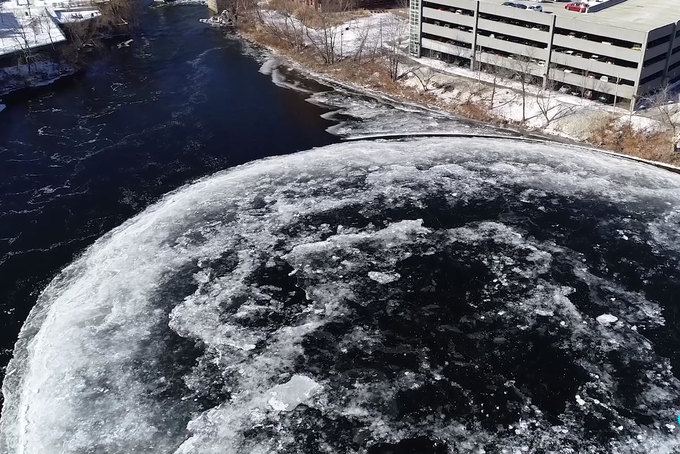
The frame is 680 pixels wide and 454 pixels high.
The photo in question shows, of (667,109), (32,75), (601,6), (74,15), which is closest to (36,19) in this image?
(74,15)

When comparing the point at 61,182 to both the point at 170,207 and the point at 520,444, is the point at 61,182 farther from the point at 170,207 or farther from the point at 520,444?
the point at 520,444

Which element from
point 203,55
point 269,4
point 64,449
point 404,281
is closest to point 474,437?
point 404,281

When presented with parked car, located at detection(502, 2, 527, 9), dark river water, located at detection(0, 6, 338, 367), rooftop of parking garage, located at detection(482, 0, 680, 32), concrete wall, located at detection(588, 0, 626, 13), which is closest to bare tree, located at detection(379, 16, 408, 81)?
dark river water, located at detection(0, 6, 338, 367)

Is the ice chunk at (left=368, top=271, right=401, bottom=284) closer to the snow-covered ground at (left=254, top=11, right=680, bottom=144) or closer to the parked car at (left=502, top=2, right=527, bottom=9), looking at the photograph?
the snow-covered ground at (left=254, top=11, right=680, bottom=144)

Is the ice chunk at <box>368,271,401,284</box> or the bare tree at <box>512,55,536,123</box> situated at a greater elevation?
the bare tree at <box>512,55,536,123</box>

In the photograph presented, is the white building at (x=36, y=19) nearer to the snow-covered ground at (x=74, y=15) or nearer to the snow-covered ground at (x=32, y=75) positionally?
the snow-covered ground at (x=74, y=15)

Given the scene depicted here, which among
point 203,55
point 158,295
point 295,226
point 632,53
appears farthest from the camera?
point 203,55

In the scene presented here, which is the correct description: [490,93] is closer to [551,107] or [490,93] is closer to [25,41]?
[551,107]
